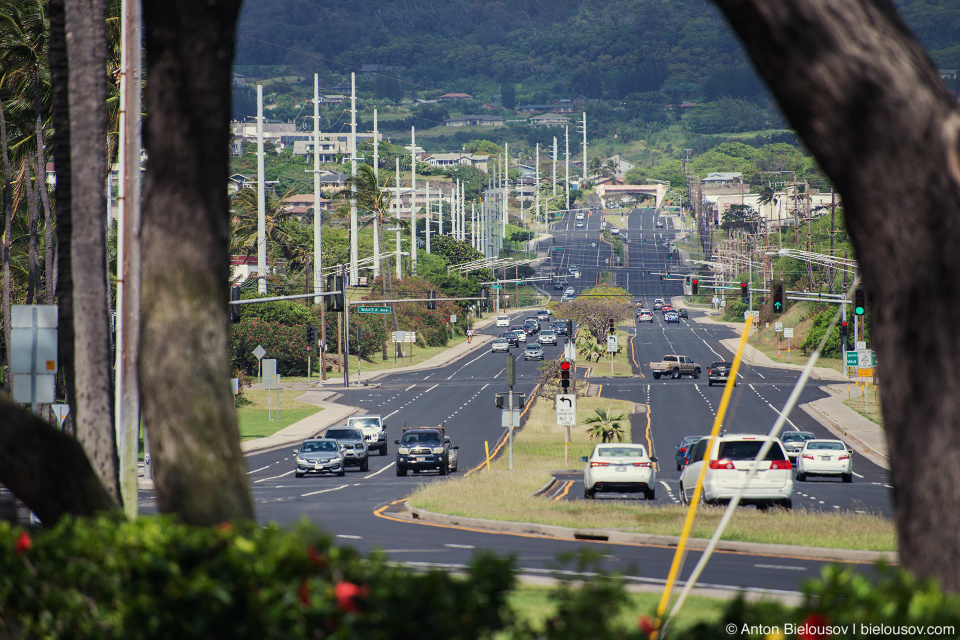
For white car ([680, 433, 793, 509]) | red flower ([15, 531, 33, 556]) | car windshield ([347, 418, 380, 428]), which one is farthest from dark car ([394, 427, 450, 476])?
red flower ([15, 531, 33, 556])

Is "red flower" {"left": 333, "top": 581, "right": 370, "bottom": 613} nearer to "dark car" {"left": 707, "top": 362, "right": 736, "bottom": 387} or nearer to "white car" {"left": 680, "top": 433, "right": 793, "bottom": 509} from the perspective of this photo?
"white car" {"left": 680, "top": 433, "right": 793, "bottom": 509}

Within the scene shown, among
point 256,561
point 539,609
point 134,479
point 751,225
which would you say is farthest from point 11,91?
point 751,225

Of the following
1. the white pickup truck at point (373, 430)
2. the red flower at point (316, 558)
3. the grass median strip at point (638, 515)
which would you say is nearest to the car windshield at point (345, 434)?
the white pickup truck at point (373, 430)

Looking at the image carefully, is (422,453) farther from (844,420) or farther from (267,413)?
(844,420)

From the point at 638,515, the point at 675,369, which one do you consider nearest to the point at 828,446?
the point at 638,515

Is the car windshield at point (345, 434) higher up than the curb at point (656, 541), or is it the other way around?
the curb at point (656, 541)

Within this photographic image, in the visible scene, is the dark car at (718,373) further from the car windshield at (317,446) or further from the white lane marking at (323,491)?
the white lane marking at (323,491)
